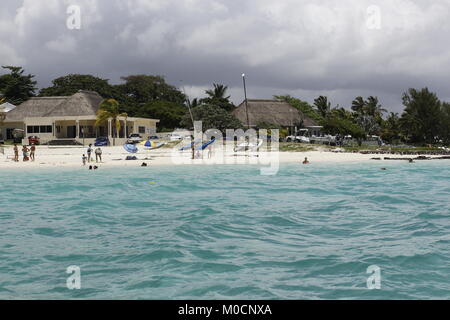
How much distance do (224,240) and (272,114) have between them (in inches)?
1800

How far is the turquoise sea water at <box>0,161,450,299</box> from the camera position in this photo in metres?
6.94

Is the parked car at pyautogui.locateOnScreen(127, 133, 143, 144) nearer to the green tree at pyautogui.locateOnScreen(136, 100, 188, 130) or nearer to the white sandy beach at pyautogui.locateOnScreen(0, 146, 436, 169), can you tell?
the white sandy beach at pyautogui.locateOnScreen(0, 146, 436, 169)

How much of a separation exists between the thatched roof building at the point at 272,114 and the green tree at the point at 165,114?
25.4 ft

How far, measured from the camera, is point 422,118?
58906 mm

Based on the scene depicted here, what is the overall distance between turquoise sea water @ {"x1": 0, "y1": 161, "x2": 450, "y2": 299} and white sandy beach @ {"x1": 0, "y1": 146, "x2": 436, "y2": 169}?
8.69 m

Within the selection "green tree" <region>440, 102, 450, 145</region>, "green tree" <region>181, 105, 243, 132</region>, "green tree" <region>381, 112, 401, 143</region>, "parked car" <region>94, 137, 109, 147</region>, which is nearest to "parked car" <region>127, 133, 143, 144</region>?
"parked car" <region>94, 137, 109, 147</region>

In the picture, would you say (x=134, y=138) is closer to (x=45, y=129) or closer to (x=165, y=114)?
(x=45, y=129)

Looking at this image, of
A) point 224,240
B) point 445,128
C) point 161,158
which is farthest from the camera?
point 445,128

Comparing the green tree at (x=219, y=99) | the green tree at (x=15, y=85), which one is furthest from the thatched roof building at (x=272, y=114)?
the green tree at (x=15, y=85)

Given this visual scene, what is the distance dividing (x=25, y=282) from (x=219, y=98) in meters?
52.9

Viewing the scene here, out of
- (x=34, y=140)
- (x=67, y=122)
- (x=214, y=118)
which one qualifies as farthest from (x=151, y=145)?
(x=67, y=122)

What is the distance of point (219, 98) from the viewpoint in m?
59.1

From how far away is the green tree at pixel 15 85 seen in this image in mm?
60312

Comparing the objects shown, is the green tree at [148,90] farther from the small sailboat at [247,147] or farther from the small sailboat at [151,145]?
the small sailboat at [247,147]
